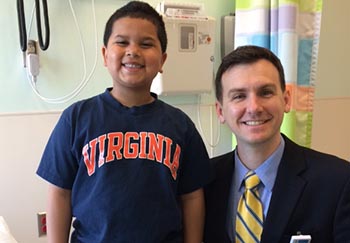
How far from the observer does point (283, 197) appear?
107cm

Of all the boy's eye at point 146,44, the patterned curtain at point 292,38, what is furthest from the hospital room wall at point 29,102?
the boy's eye at point 146,44

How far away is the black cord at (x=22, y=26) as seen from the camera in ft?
5.42

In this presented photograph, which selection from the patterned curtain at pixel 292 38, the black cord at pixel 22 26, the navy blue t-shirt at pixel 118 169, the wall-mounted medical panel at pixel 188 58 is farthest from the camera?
the wall-mounted medical panel at pixel 188 58

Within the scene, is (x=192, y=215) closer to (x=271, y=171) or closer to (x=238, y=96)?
(x=271, y=171)

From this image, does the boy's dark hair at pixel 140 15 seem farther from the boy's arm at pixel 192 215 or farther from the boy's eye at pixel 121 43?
the boy's arm at pixel 192 215

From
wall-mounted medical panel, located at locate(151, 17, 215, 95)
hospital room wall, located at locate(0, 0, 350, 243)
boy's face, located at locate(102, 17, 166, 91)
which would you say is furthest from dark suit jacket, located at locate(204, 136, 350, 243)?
hospital room wall, located at locate(0, 0, 350, 243)

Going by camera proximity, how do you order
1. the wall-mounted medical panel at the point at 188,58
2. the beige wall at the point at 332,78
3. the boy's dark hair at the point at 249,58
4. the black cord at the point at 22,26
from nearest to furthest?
the boy's dark hair at the point at 249,58
the black cord at the point at 22,26
the wall-mounted medical panel at the point at 188,58
the beige wall at the point at 332,78

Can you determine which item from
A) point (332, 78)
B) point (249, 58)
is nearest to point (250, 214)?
point (249, 58)

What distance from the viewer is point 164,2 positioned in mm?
1907

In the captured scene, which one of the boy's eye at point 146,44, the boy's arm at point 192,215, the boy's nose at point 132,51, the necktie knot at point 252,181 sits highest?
the boy's eye at point 146,44

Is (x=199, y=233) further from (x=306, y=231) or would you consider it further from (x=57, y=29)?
(x=57, y=29)

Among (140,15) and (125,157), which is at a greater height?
(140,15)

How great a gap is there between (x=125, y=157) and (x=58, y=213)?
0.26 meters

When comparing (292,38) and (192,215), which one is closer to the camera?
(192,215)
